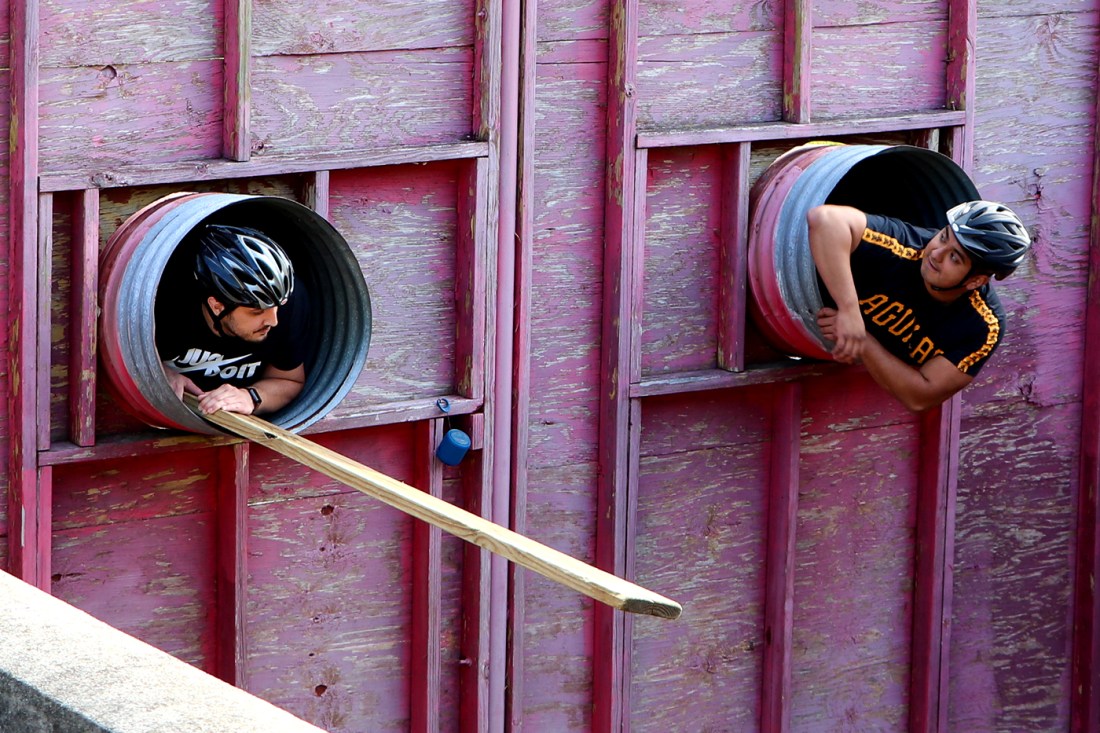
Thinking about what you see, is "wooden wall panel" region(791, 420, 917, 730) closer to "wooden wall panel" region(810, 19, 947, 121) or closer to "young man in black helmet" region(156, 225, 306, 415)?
"wooden wall panel" region(810, 19, 947, 121)

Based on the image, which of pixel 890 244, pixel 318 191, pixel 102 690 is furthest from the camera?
pixel 890 244

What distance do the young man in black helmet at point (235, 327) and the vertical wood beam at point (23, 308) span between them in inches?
16.7

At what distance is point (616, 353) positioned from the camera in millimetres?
5980

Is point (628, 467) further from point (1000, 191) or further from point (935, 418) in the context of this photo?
point (1000, 191)

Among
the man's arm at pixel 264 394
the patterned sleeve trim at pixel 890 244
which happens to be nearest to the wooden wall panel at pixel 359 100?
the man's arm at pixel 264 394

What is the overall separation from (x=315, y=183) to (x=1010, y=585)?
3.65 meters

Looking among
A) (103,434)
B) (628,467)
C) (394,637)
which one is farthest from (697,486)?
(103,434)

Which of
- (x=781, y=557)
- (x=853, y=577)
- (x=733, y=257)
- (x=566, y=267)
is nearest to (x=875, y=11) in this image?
(x=733, y=257)

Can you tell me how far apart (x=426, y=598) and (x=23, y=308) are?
1.72 meters

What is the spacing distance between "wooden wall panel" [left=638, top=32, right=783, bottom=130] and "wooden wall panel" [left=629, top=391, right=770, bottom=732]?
1009 millimetres

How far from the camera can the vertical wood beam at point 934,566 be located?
6.84 m

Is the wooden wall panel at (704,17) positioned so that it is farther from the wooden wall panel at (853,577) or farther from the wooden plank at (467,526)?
the wooden plank at (467,526)

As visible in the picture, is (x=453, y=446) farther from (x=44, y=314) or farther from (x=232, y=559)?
(x=44, y=314)

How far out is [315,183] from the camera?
17.2 feet
